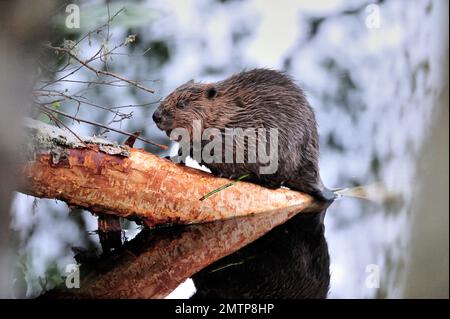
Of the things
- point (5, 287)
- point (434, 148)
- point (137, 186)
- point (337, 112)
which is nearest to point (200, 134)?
point (137, 186)

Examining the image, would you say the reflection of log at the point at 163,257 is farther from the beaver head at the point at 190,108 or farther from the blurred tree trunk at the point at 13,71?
the blurred tree trunk at the point at 13,71

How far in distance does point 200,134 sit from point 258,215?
45 cm

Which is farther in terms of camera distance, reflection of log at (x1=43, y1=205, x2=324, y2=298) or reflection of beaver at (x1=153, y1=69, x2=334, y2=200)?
reflection of beaver at (x1=153, y1=69, x2=334, y2=200)

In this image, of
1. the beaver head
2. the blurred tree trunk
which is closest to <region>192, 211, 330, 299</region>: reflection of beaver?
the beaver head

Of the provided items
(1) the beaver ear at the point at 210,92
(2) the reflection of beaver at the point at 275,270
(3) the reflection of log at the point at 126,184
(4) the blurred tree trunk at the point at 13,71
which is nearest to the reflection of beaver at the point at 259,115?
(1) the beaver ear at the point at 210,92

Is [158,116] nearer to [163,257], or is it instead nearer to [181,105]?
[181,105]

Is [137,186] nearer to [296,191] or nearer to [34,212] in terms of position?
[34,212]

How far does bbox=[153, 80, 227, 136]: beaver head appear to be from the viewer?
9.10ft

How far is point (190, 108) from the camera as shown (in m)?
2.81

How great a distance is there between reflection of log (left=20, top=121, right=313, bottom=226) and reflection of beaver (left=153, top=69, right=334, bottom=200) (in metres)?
0.10

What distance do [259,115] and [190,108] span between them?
1.05 feet

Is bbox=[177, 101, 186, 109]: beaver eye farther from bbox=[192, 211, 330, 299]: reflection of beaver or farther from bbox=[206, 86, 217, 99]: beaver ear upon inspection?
bbox=[192, 211, 330, 299]: reflection of beaver

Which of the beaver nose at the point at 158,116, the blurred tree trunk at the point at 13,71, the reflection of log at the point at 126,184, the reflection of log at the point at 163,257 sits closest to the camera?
the blurred tree trunk at the point at 13,71

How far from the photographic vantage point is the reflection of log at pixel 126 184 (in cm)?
232
